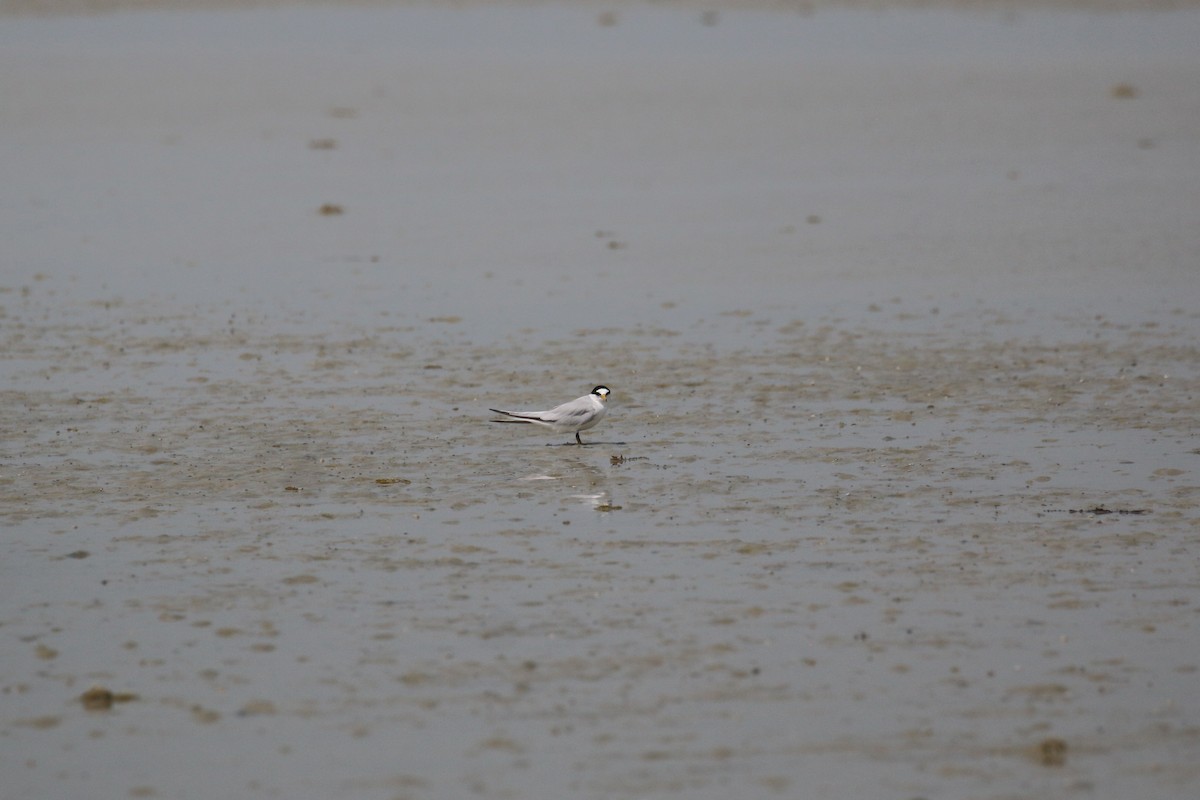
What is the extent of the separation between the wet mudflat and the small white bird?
256 mm

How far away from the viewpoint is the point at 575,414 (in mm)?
14547

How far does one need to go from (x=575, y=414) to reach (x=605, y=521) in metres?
2.25

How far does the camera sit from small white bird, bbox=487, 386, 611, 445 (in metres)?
14.5

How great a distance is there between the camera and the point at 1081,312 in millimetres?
19625

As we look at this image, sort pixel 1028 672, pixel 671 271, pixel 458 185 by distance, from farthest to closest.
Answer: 1. pixel 458 185
2. pixel 671 271
3. pixel 1028 672

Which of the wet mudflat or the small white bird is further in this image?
the small white bird

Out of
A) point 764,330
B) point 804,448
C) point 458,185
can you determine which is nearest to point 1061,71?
point 458,185

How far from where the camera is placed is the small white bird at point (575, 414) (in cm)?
1449

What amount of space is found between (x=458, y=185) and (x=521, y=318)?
10381mm

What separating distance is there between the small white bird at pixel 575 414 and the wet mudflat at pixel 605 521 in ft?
0.84

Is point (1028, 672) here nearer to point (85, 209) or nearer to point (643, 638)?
point (643, 638)

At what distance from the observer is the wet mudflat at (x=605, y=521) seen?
28.7 feet

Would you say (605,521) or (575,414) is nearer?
(605,521)

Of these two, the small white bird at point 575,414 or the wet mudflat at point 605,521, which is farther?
the small white bird at point 575,414
